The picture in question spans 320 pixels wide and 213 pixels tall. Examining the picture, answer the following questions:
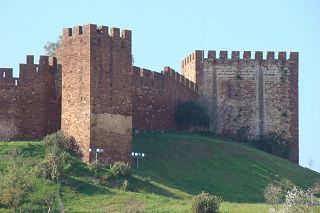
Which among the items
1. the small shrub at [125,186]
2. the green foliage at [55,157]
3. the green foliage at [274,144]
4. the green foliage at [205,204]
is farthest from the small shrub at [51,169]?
the green foliage at [274,144]

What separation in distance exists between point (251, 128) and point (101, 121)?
24322 millimetres

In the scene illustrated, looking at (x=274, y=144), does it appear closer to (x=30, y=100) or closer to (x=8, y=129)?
(x=30, y=100)

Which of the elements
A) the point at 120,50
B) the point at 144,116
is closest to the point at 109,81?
the point at 120,50

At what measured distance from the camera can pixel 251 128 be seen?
263ft

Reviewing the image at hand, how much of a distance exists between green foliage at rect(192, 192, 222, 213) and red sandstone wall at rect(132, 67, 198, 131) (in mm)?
→ 17493

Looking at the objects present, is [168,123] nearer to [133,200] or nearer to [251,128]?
[251,128]

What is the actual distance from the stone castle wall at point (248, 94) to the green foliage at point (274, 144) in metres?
0.92

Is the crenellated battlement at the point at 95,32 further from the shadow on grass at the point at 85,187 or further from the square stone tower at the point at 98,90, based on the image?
the shadow on grass at the point at 85,187

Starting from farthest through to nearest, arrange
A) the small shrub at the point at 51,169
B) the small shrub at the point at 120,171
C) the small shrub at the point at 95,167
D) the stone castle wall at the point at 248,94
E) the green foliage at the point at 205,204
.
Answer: the stone castle wall at the point at 248,94
the small shrub at the point at 95,167
the small shrub at the point at 120,171
the small shrub at the point at 51,169
the green foliage at the point at 205,204

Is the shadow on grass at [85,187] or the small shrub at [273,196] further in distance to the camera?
the small shrub at [273,196]

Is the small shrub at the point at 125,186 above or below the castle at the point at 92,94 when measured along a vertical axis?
below

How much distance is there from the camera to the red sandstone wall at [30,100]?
61.7 meters

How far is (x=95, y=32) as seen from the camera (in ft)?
193

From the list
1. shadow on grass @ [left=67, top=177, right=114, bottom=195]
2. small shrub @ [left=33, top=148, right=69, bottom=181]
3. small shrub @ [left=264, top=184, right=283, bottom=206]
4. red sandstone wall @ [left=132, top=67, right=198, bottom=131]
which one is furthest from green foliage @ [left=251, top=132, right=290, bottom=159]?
small shrub @ [left=33, top=148, right=69, bottom=181]
